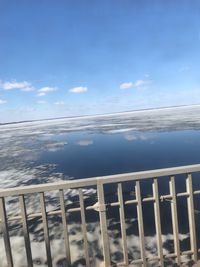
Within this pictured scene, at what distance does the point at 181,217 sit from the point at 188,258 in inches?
184

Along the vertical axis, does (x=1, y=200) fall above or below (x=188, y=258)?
above

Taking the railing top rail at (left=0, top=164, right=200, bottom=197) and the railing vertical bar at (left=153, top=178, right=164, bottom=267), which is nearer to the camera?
the railing top rail at (left=0, top=164, right=200, bottom=197)

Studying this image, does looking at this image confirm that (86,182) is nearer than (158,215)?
Yes

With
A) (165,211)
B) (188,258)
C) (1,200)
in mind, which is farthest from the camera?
(165,211)

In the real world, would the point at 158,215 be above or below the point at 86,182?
below

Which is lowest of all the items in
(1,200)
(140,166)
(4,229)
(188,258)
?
(140,166)

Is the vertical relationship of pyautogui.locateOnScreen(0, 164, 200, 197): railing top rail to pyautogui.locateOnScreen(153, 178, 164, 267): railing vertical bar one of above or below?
above

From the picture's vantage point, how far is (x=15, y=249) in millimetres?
5582

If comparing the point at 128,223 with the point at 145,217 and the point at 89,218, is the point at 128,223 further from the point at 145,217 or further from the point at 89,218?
the point at 89,218

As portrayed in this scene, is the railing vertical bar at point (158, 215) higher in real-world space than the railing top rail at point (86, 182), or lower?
lower

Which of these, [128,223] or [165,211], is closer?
[128,223]

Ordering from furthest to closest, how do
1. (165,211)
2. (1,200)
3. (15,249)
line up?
(165,211) → (15,249) → (1,200)

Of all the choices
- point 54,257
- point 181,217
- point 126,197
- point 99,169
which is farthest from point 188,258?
point 99,169

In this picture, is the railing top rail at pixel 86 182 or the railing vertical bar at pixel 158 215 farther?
the railing vertical bar at pixel 158 215
